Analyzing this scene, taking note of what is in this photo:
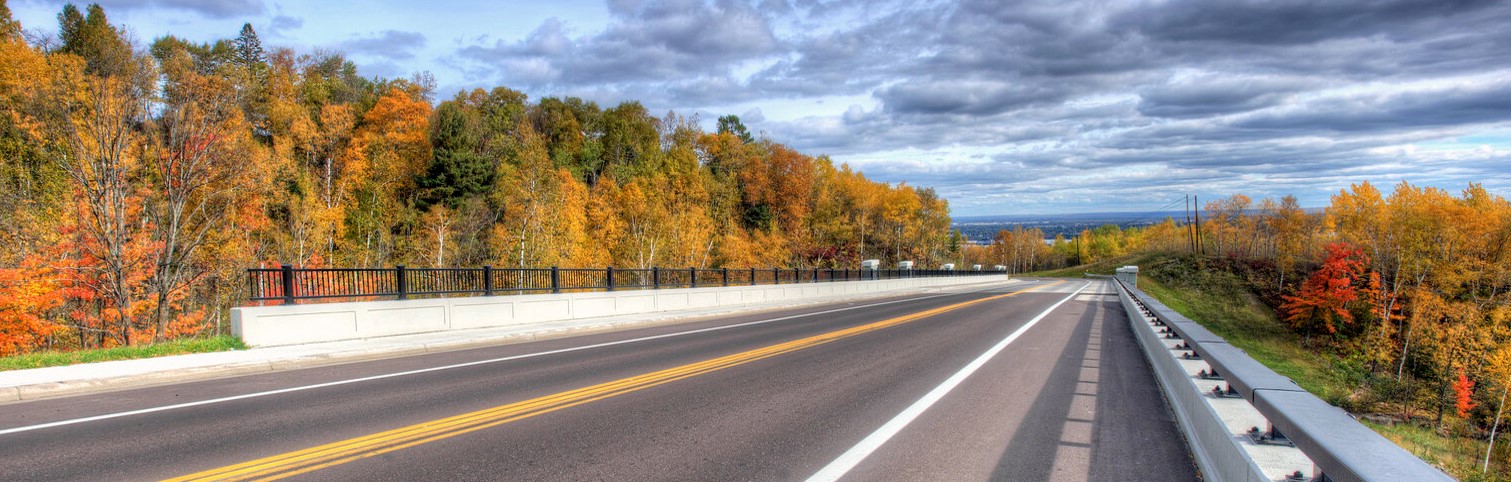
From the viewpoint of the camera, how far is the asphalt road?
16.6 feet

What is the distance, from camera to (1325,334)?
201ft

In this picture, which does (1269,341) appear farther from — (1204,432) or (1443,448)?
(1204,432)

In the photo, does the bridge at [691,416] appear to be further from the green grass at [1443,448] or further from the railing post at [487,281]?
the green grass at [1443,448]

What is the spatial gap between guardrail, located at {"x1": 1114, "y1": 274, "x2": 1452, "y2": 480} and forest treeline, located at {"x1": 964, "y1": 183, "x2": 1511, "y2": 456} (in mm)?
21701

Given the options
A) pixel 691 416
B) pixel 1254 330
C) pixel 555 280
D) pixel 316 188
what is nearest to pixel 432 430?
pixel 691 416

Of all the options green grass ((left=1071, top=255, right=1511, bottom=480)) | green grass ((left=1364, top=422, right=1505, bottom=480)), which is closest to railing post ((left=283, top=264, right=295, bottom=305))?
green grass ((left=1364, top=422, right=1505, bottom=480))

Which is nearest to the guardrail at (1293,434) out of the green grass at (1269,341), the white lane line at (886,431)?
the white lane line at (886,431)

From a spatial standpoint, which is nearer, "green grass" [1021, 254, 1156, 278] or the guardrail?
the guardrail

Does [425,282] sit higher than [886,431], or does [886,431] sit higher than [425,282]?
[425,282]

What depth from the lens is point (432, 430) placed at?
6.09 m

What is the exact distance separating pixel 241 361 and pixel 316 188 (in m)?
41.1

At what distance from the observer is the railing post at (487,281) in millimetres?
15164

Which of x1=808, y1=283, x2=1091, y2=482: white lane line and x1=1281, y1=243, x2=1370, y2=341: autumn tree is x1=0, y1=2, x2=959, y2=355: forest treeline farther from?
x1=1281, y1=243, x2=1370, y2=341: autumn tree

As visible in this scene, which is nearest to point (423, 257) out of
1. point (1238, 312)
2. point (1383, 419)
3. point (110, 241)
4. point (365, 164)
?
point (365, 164)
